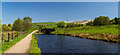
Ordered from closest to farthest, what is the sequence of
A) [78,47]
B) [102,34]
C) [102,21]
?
[78,47] < [102,34] < [102,21]

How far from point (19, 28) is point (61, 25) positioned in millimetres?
56238

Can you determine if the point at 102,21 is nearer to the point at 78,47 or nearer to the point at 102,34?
the point at 102,34

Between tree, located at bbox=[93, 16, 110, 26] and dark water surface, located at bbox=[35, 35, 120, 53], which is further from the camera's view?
tree, located at bbox=[93, 16, 110, 26]

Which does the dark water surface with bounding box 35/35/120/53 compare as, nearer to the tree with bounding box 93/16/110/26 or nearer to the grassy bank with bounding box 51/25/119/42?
the grassy bank with bounding box 51/25/119/42

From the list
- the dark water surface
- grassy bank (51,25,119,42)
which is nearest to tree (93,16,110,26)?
grassy bank (51,25,119,42)

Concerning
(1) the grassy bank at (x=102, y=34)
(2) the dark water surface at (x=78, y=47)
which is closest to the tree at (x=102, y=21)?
(1) the grassy bank at (x=102, y=34)

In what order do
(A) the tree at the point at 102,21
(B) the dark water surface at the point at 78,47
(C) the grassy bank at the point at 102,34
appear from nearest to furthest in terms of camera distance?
1. (B) the dark water surface at the point at 78,47
2. (C) the grassy bank at the point at 102,34
3. (A) the tree at the point at 102,21

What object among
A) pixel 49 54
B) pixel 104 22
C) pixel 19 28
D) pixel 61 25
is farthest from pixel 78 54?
pixel 61 25

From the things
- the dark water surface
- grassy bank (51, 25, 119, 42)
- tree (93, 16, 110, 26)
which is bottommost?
the dark water surface

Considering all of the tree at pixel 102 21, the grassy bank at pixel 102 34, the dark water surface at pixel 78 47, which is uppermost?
the tree at pixel 102 21

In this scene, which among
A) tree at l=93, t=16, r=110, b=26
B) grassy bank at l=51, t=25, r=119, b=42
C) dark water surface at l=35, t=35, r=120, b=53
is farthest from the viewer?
tree at l=93, t=16, r=110, b=26

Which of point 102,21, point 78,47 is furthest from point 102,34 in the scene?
point 102,21

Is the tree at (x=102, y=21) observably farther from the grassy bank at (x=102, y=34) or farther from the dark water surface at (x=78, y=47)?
the dark water surface at (x=78, y=47)

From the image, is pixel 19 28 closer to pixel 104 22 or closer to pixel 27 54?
pixel 27 54
